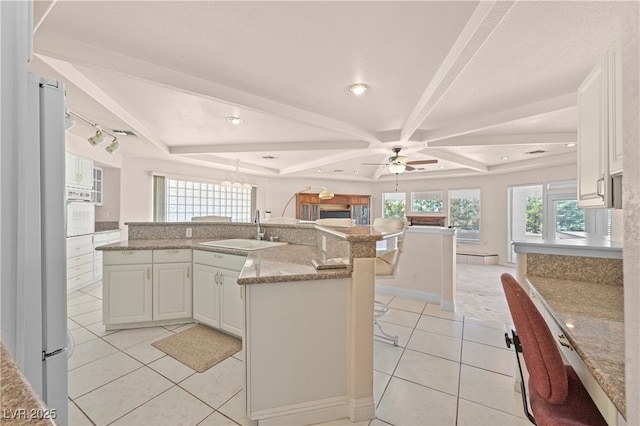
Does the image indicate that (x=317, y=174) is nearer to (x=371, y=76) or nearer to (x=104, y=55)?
(x=371, y=76)

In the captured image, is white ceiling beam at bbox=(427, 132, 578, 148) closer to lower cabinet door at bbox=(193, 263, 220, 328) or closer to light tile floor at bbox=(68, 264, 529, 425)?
light tile floor at bbox=(68, 264, 529, 425)

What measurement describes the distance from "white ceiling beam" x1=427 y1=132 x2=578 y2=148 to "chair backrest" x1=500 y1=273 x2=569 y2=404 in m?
3.62

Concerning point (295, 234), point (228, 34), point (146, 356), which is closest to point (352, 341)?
point (295, 234)

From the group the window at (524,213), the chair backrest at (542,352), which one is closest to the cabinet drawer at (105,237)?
the chair backrest at (542,352)

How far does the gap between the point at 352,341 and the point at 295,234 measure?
1527 millimetres

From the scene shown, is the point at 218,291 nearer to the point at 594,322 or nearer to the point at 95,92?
the point at 95,92

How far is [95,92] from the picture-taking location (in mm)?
2551

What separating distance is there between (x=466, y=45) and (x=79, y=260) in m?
5.50

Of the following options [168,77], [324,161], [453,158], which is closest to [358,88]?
[168,77]

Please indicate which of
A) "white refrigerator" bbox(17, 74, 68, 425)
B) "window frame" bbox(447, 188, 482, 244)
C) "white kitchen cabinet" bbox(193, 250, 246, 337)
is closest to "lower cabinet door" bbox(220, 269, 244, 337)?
"white kitchen cabinet" bbox(193, 250, 246, 337)

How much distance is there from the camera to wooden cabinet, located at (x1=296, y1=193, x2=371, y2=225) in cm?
817

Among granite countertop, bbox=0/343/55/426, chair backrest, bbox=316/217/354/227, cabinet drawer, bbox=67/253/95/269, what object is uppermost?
chair backrest, bbox=316/217/354/227

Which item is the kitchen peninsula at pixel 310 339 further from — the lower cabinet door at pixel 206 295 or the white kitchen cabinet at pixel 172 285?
the white kitchen cabinet at pixel 172 285

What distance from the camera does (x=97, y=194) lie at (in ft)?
16.3
